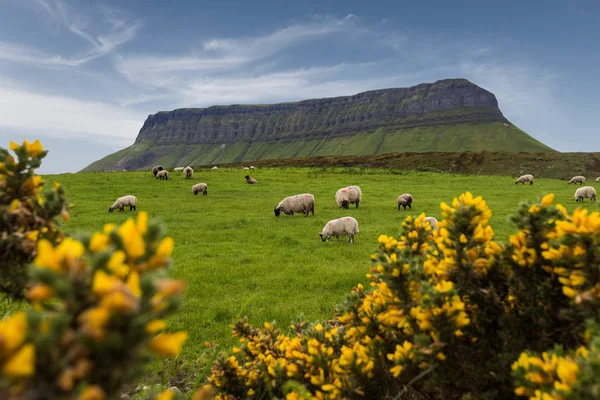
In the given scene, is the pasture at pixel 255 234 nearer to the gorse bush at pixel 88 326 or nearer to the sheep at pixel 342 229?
the sheep at pixel 342 229

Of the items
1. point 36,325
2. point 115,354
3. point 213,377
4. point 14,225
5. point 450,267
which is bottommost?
point 213,377

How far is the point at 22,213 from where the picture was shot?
2215 mm

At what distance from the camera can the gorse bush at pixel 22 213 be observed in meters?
2.17

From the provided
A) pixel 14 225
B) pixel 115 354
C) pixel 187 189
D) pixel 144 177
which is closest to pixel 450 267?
pixel 115 354

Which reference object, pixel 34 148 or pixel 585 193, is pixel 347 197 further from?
pixel 34 148

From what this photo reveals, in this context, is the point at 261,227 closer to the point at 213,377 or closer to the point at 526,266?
the point at 213,377

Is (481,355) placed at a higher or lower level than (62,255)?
lower

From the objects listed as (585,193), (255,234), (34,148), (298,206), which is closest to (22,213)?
(34,148)

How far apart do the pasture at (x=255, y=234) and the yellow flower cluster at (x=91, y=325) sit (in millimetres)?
1564

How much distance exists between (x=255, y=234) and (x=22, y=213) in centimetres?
1638

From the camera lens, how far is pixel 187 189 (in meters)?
37.0

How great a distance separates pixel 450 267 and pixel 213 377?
275 centimetres

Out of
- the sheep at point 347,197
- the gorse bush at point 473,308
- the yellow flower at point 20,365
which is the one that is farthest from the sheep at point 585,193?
the yellow flower at point 20,365

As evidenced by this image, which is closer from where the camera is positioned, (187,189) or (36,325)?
(36,325)
